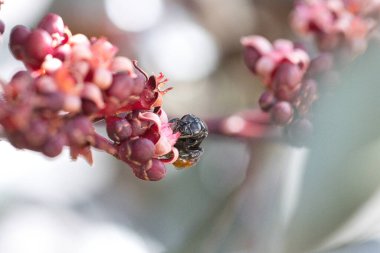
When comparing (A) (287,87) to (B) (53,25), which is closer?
(B) (53,25)

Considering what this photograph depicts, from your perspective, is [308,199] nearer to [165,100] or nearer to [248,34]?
[165,100]

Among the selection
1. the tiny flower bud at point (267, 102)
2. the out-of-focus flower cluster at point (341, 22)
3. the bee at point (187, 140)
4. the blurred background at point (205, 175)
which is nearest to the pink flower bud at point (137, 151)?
the bee at point (187, 140)

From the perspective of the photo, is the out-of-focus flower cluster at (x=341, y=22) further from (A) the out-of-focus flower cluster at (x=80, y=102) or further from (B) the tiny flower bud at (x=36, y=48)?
(B) the tiny flower bud at (x=36, y=48)

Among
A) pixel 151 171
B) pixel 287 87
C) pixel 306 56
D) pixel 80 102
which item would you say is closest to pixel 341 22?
pixel 306 56

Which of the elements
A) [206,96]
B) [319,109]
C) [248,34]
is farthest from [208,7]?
[319,109]

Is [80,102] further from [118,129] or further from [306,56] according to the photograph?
[306,56]

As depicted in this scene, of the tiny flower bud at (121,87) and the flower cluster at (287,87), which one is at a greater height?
the flower cluster at (287,87)

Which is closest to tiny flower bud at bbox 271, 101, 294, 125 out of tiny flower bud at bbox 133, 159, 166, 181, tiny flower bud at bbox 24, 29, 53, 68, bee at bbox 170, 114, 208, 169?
bee at bbox 170, 114, 208, 169
